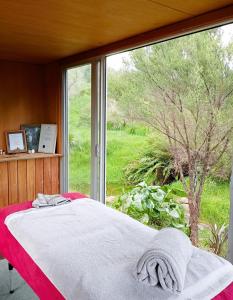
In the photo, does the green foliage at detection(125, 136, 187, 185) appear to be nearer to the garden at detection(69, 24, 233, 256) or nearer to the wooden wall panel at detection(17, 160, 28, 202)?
the garden at detection(69, 24, 233, 256)

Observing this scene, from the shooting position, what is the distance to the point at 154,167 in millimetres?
2846

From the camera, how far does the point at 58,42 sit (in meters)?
2.60

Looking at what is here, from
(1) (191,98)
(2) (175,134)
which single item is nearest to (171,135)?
(2) (175,134)

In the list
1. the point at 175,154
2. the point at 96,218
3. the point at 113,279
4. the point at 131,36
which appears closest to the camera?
the point at 113,279

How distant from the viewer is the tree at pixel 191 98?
84.4 inches

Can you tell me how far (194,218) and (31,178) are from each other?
202 centimetres

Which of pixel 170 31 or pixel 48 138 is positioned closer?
pixel 170 31

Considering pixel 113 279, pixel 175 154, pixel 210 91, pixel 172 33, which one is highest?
pixel 172 33

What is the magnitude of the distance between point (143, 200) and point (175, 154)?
0.63m

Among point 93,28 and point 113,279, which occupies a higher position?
point 93,28

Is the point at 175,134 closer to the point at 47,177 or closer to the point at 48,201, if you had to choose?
the point at 48,201

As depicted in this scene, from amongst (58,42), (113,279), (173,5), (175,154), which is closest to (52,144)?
(58,42)

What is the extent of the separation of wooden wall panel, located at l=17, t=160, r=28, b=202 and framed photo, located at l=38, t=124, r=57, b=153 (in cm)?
37

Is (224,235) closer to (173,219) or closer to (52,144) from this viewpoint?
(173,219)
